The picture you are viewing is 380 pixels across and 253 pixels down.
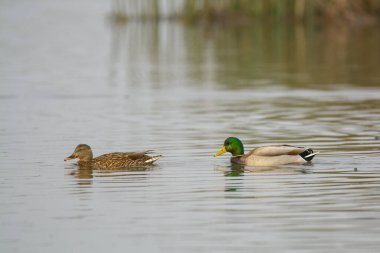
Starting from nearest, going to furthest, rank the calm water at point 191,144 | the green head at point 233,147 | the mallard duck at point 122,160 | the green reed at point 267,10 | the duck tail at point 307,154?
the calm water at point 191,144
the duck tail at point 307,154
the mallard duck at point 122,160
the green head at point 233,147
the green reed at point 267,10

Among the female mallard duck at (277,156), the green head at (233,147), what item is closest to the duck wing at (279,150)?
the female mallard duck at (277,156)

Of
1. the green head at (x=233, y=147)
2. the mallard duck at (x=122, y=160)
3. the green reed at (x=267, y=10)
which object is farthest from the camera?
the green reed at (x=267, y=10)

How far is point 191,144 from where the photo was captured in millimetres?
17141

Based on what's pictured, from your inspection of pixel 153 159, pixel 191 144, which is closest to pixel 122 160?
pixel 153 159

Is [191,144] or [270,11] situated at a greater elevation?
[270,11]

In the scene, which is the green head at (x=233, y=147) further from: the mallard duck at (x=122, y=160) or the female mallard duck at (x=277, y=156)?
the mallard duck at (x=122, y=160)

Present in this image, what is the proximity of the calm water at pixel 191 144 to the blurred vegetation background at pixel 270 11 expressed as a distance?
927 cm

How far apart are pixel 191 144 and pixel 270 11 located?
38175 mm

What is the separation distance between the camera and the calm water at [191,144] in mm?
10977

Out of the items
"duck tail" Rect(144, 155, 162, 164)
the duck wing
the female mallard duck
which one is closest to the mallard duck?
"duck tail" Rect(144, 155, 162, 164)

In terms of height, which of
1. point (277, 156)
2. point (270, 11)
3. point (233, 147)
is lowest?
point (277, 156)

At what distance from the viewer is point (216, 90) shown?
26609 mm

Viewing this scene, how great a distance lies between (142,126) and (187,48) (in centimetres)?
2185

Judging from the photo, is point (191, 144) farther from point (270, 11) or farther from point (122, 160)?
point (270, 11)
